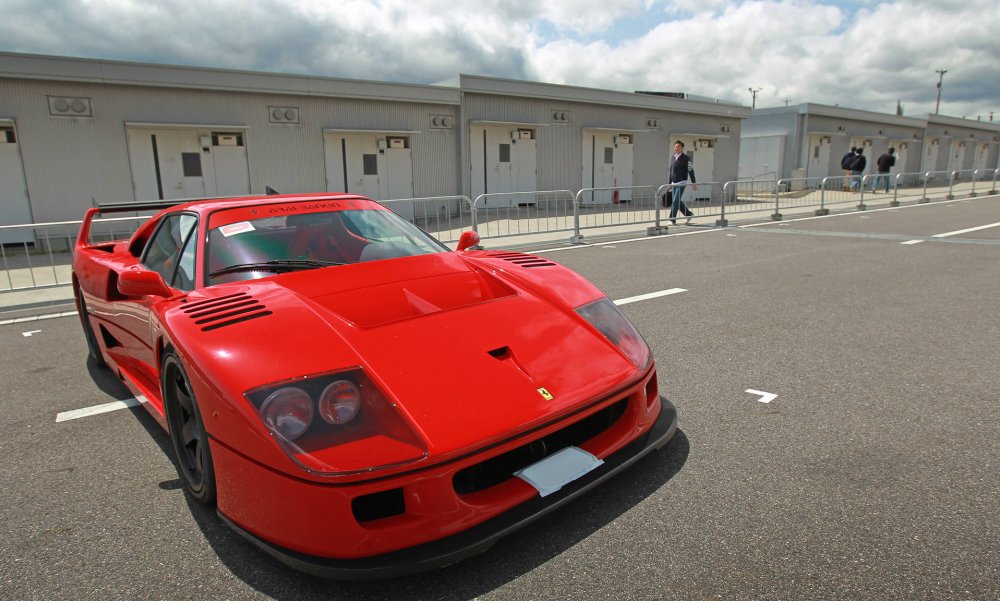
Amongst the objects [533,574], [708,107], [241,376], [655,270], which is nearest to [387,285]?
[241,376]

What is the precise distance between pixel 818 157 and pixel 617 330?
3192cm

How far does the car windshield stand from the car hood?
236 millimetres

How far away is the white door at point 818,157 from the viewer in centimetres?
2928

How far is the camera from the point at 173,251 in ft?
10.9

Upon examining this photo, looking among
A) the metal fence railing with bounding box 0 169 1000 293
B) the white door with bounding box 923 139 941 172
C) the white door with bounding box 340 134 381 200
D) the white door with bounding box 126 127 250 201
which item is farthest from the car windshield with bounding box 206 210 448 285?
the white door with bounding box 923 139 941 172

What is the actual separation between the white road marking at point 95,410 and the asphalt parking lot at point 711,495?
77 millimetres

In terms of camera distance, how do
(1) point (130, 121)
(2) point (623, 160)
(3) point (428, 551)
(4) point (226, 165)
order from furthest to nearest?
(2) point (623, 160) < (4) point (226, 165) < (1) point (130, 121) < (3) point (428, 551)

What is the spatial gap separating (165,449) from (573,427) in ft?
7.03

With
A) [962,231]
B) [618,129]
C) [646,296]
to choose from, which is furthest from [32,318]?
[618,129]

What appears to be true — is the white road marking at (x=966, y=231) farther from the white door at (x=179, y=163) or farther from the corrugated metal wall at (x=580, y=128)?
the white door at (x=179, y=163)

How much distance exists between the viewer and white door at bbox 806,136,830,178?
29.3 metres

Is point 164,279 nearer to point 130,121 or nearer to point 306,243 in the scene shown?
point 306,243

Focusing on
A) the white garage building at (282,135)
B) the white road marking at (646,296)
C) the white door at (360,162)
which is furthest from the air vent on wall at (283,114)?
Result: the white road marking at (646,296)

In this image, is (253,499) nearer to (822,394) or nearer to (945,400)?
(822,394)
